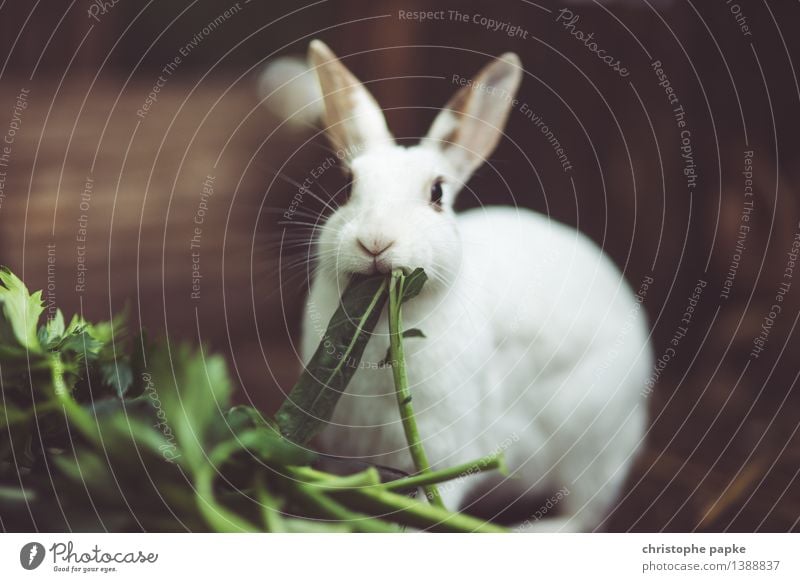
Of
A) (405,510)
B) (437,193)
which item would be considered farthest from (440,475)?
(437,193)

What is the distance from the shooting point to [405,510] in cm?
41

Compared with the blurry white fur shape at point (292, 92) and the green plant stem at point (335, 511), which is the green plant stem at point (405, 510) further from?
the blurry white fur shape at point (292, 92)

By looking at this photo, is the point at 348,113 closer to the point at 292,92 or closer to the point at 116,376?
the point at 292,92

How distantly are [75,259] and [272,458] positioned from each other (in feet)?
0.63

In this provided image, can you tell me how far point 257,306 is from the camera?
1.58ft

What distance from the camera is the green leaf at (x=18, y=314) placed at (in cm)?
39

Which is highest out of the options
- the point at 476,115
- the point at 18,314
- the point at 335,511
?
the point at 476,115

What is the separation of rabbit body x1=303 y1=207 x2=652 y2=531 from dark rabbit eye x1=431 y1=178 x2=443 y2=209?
0.02 metres

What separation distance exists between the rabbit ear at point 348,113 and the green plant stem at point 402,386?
0.26 ft

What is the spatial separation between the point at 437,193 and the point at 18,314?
0.23 metres

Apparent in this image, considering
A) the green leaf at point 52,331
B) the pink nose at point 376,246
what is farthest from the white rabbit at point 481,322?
the green leaf at point 52,331
